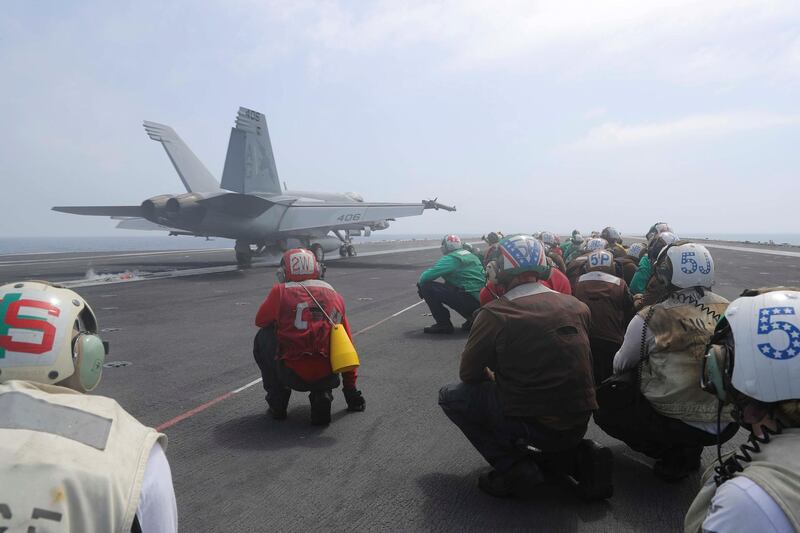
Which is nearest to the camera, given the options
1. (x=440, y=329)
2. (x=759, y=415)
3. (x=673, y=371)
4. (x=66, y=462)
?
(x=66, y=462)

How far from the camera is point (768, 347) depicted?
1958mm

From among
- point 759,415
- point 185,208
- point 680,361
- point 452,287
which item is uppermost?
point 185,208

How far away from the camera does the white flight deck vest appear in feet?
4.99

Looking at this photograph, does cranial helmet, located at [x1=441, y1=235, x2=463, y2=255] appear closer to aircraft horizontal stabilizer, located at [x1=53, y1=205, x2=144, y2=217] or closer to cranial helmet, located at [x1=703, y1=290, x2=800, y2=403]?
cranial helmet, located at [x1=703, y1=290, x2=800, y2=403]

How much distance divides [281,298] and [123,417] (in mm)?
4188

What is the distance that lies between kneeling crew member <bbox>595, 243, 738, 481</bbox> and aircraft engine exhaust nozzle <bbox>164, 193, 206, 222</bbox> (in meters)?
21.5

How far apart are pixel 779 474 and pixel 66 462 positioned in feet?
6.84

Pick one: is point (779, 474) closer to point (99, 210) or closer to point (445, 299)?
point (445, 299)

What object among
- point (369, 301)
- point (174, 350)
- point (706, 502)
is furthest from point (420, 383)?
point (369, 301)

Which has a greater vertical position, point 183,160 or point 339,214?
point 183,160

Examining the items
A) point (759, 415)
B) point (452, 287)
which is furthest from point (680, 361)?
point (452, 287)

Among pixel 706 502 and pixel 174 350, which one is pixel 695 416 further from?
pixel 174 350

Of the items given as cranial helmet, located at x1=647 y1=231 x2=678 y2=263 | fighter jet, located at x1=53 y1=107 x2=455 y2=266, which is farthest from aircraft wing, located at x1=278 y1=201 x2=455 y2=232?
cranial helmet, located at x1=647 y1=231 x2=678 y2=263

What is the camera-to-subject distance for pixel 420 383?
770 centimetres
